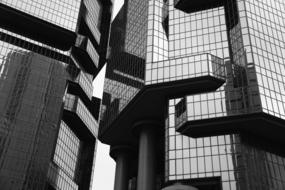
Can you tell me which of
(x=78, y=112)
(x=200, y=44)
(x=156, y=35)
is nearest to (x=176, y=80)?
(x=200, y=44)

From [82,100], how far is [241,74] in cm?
5385

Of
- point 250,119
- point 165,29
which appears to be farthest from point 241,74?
point 165,29

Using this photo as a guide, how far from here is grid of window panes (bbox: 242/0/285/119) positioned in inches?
2613

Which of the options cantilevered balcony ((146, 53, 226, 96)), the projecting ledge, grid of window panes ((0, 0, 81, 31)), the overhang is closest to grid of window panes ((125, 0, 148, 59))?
cantilevered balcony ((146, 53, 226, 96))

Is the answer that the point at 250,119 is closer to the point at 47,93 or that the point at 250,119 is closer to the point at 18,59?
the point at 47,93

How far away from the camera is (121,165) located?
88.9 meters

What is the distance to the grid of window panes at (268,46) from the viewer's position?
6638cm

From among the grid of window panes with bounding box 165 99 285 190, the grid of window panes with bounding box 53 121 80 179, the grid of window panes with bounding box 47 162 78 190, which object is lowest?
the grid of window panes with bounding box 165 99 285 190

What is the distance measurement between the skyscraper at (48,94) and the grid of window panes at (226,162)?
30493 mm

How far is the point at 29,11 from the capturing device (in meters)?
97.9

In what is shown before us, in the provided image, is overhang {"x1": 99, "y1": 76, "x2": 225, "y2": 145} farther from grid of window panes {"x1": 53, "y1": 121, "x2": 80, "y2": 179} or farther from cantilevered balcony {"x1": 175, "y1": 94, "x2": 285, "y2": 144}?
grid of window panes {"x1": 53, "y1": 121, "x2": 80, "y2": 179}

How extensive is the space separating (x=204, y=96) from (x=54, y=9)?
167 feet

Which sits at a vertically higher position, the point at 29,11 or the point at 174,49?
the point at 29,11

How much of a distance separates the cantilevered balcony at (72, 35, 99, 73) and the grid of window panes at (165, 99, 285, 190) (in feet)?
155
